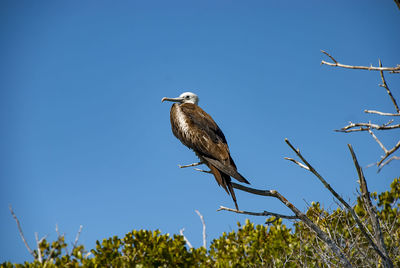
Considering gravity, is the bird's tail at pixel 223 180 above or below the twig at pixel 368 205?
above

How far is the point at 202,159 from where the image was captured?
5.66 m

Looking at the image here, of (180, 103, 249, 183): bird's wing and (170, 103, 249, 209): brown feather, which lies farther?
(180, 103, 249, 183): bird's wing

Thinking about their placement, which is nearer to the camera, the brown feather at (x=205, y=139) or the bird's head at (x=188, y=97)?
the brown feather at (x=205, y=139)

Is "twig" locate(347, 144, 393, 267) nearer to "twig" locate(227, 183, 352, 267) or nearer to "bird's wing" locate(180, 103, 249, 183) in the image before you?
"twig" locate(227, 183, 352, 267)

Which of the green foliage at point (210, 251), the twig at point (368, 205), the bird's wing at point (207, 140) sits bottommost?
the twig at point (368, 205)

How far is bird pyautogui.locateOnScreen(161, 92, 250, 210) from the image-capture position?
4.93 metres

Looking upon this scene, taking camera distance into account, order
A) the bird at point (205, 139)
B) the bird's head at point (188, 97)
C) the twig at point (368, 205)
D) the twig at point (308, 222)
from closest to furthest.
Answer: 1. the twig at point (368, 205)
2. the twig at point (308, 222)
3. the bird at point (205, 139)
4. the bird's head at point (188, 97)

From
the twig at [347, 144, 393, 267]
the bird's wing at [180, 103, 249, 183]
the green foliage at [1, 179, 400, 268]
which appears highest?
the bird's wing at [180, 103, 249, 183]

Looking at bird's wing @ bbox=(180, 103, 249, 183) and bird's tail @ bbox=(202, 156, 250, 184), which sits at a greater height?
bird's wing @ bbox=(180, 103, 249, 183)

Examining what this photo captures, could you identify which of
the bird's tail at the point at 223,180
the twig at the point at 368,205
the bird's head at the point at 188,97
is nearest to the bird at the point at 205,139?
the bird's tail at the point at 223,180

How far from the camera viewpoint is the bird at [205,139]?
16.2ft

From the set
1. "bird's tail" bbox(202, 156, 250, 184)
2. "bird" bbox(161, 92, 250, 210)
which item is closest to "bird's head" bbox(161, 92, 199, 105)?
"bird" bbox(161, 92, 250, 210)

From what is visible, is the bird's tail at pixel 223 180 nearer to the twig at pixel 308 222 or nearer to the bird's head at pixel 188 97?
the twig at pixel 308 222

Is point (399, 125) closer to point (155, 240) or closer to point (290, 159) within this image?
point (290, 159)
